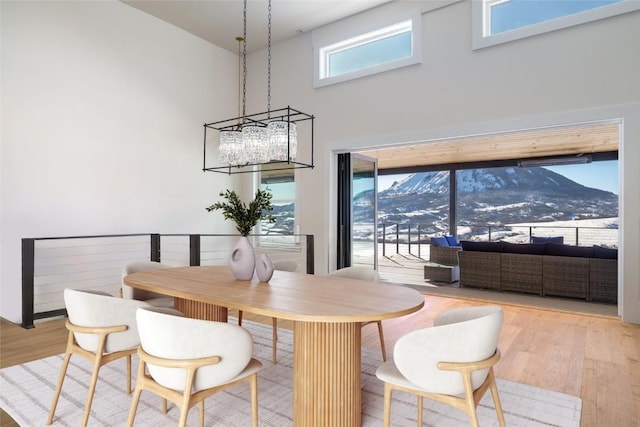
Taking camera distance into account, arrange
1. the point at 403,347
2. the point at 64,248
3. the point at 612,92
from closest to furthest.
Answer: the point at 403,347, the point at 612,92, the point at 64,248

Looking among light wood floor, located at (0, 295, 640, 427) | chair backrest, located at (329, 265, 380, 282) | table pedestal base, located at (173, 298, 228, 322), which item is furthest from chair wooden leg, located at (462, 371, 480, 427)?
table pedestal base, located at (173, 298, 228, 322)

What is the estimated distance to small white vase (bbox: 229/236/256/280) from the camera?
8.32ft

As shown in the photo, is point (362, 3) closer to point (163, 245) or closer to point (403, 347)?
point (163, 245)

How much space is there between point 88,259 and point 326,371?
4.07 meters

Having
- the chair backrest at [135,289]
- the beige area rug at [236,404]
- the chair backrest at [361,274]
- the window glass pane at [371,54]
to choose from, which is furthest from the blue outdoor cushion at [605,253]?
the chair backrest at [135,289]

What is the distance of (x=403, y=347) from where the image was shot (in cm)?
156

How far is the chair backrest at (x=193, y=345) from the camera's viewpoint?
1.52m

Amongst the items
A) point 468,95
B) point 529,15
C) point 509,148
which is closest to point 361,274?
point 468,95

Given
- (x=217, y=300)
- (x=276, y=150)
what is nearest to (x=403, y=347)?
(x=217, y=300)

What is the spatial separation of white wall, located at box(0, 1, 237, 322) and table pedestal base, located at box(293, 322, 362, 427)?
383 cm

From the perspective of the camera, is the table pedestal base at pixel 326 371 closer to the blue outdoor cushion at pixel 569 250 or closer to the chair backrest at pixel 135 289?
the chair backrest at pixel 135 289

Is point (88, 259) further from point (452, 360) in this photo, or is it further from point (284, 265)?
point (452, 360)

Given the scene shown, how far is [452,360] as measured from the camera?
1.51 metres

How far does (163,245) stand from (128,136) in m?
1.63
